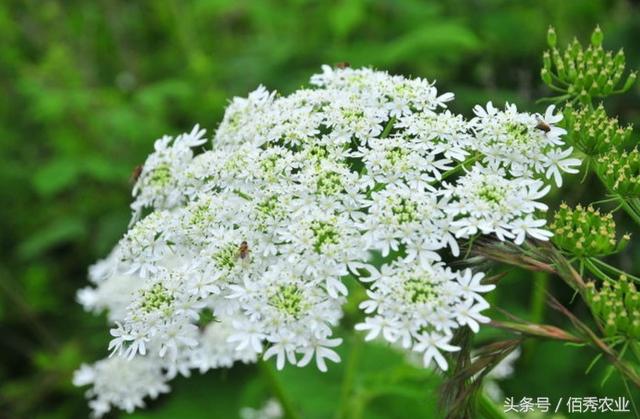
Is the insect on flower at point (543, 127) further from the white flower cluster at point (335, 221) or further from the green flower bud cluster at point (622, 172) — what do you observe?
the green flower bud cluster at point (622, 172)

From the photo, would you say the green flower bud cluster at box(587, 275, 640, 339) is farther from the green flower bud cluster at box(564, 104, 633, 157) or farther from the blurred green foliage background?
the blurred green foliage background

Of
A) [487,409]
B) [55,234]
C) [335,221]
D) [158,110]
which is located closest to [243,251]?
[335,221]

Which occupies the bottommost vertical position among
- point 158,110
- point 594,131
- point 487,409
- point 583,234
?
point 487,409

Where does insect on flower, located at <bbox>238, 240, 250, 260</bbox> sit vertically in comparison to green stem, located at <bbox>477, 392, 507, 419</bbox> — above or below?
above

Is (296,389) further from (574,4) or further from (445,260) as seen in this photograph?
(574,4)

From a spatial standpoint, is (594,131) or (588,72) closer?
(594,131)

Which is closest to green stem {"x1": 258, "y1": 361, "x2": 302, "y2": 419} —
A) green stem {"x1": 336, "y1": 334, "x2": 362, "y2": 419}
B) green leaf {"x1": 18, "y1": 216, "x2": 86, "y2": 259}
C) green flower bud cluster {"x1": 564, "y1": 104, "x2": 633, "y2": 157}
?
green stem {"x1": 336, "y1": 334, "x2": 362, "y2": 419}

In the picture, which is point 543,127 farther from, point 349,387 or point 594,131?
point 349,387
